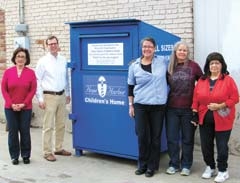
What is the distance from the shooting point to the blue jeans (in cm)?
547

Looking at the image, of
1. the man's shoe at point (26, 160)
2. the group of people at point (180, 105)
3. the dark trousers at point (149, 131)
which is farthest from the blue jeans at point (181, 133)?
the man's shoe at point (26, 160)

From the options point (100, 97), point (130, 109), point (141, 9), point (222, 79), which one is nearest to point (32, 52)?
point (141, 9)

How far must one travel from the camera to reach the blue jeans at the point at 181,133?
5.47 metres

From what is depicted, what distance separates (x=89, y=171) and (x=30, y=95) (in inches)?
48.8

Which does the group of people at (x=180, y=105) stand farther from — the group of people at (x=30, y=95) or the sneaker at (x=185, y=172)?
the group of people at (x=30, y=95)

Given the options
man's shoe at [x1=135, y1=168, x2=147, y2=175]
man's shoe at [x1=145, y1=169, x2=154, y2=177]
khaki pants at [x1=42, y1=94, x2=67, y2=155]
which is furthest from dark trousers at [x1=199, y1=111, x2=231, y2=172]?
khaki pants at [x1=42, y1=94, x2=67, y2=155]

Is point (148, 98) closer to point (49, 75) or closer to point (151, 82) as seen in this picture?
point (151, 82)

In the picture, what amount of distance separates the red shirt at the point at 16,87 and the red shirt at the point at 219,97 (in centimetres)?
220

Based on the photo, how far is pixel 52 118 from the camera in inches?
254

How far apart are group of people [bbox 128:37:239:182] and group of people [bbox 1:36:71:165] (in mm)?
1273

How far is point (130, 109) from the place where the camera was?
5645mm

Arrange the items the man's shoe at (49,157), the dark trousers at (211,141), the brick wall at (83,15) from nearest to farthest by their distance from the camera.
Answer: the dark trousers at (211,141)
the man's shoe at (49,157)
the brick wall at (83,15)

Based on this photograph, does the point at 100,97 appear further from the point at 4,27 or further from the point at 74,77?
the point at 4,27

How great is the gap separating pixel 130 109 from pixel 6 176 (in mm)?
1715
